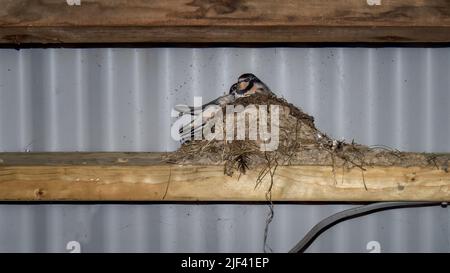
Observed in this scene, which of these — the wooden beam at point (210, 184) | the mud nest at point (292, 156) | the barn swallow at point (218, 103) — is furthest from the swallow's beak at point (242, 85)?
the wooden beam at point (210, 184)

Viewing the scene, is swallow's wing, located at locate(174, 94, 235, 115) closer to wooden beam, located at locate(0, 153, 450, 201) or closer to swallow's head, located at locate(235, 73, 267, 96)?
swallow's head, located at locate(235, 73, 267, 96)

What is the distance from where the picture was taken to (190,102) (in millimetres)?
1834

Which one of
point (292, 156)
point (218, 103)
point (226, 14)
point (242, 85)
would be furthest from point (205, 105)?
point (226, 14)

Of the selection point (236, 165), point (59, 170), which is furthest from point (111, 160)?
point (236, 165)

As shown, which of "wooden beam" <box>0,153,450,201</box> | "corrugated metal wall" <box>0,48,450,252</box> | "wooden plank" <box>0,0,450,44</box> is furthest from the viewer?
"corrugated metal wall" <box>0,48,450,252</box>

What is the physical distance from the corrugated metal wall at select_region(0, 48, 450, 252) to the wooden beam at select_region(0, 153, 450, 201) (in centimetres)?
51

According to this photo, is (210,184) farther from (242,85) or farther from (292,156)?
(242,85)

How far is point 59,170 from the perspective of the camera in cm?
131

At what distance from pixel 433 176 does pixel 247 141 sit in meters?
0.53

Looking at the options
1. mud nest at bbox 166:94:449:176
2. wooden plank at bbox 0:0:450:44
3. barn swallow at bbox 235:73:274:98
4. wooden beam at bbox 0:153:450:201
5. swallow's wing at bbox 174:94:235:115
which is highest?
wooden plank at bbox 0:0:450:44

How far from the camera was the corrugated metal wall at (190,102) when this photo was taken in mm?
1806

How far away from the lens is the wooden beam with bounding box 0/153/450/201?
129cm

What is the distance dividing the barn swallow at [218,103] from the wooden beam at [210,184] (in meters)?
0.38

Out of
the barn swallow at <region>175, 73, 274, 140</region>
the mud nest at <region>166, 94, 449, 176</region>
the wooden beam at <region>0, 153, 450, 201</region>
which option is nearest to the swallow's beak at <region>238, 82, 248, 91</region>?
the barn swallow at <region>175, 73, 274, 140</region>
